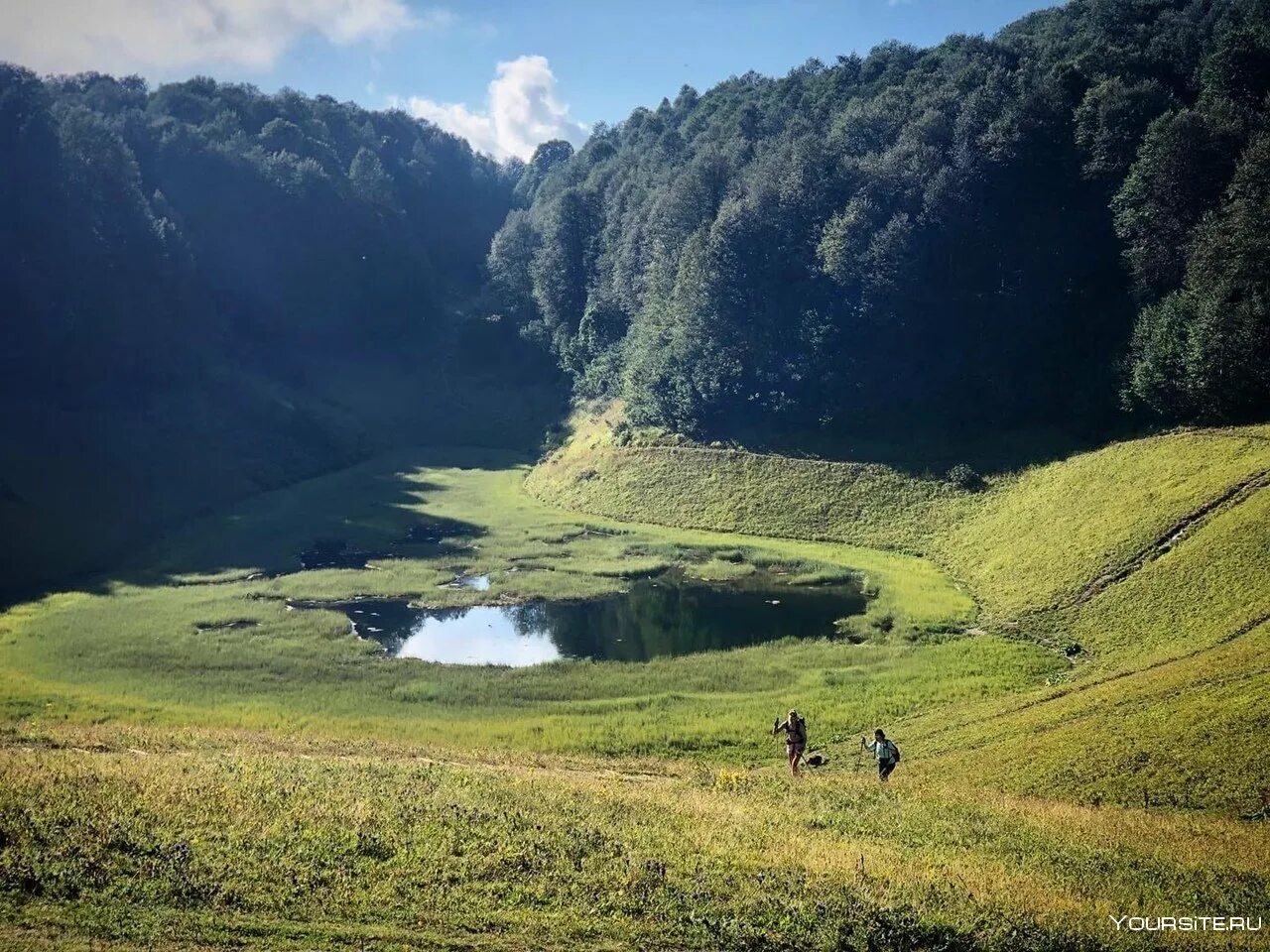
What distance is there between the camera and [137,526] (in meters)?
78.1

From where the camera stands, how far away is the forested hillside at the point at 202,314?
8744 centimetres

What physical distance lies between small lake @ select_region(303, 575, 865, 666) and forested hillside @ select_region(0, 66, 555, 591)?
27290 mm

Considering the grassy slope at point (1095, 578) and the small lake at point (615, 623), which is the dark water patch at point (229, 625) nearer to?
the small lake at point (615, 623)

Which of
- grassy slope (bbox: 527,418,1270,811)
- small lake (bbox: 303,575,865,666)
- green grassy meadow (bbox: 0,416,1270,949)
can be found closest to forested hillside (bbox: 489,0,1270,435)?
grassy slope (bbox: 527,418,1270,811)

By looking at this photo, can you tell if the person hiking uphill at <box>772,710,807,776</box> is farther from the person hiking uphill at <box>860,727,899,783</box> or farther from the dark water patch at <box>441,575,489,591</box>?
the dark water patch at <box>441,575,489,591</box>

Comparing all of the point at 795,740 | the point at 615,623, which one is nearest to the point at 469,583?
the point at 615,623

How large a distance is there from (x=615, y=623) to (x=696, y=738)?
1898cm

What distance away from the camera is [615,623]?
5638cm

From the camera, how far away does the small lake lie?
51.7m

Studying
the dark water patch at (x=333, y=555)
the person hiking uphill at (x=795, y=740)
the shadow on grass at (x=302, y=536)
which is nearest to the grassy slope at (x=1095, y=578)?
Answer: the person hiking uphill at (x=795, y=740)

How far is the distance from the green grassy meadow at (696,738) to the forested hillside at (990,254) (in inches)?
341

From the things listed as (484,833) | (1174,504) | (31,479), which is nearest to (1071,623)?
(1174,504)

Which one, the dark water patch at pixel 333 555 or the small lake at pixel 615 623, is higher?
the dark water patch at pixel 333 555

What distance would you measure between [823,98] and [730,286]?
48.3 metres
